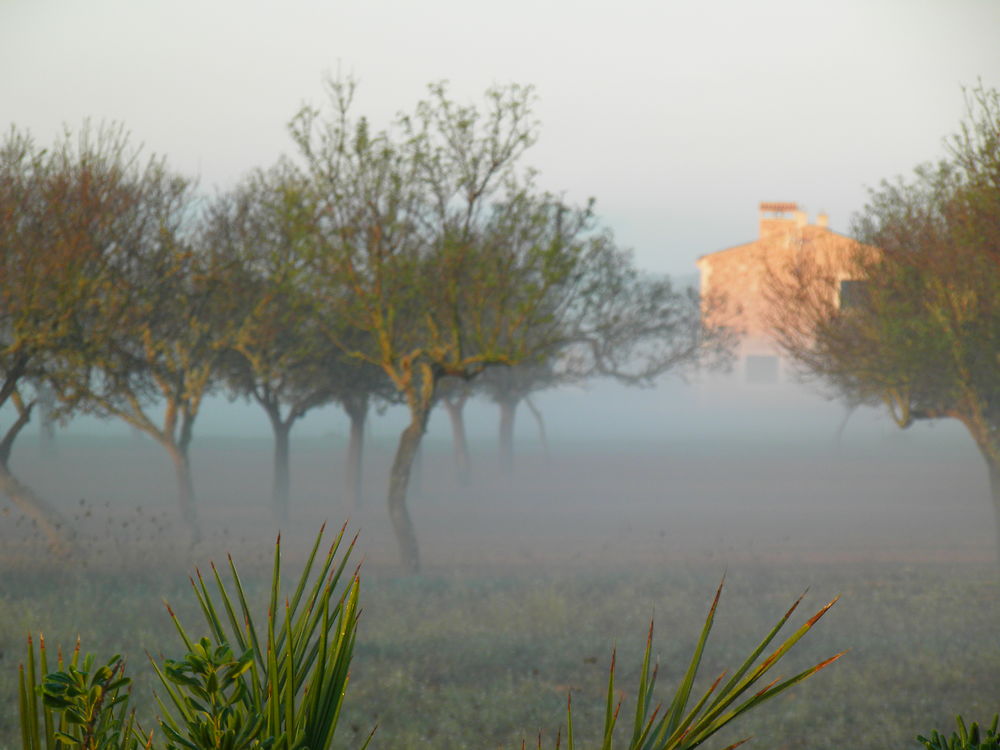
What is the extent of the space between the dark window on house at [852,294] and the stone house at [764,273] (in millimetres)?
24

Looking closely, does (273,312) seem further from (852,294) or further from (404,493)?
(852,294)

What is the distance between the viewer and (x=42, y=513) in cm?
1784

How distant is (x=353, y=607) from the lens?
212 cm

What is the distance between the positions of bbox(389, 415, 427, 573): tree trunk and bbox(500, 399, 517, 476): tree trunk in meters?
20.3

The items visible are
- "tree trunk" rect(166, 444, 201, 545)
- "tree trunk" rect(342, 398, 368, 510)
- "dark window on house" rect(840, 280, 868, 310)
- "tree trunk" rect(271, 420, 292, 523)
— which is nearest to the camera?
"dark window on house" rect(840, 280, 868, 310)

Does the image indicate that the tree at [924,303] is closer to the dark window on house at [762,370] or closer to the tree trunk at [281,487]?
the tree trunk at [281,487]

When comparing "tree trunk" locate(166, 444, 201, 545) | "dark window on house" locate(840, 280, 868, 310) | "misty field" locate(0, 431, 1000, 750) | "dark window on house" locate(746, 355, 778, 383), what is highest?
"dark window on house" locate(840, 280, 868, 310)

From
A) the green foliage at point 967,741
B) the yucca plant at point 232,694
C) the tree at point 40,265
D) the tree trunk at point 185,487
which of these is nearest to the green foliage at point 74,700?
the yucca plant at point 232,694

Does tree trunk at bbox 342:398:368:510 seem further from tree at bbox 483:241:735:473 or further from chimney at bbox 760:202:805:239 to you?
chimney at bbox 760:202:805:239

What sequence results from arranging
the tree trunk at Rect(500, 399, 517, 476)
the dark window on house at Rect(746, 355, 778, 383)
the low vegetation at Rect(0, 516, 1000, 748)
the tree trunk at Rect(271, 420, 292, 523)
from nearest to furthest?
the low vegetation at Rect(0, 516, 1000, 748)
the tree trunk at Rect(271, 420, 292, 523)
the tree trunk at Rect(500, 399, 517, 476)
the dark window on house at Rect(746, 355, 778, 383)

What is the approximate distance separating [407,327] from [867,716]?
13.2 metres

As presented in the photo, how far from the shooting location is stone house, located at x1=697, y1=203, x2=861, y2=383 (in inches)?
882

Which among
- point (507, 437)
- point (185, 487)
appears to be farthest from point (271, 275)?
point (507, 437)

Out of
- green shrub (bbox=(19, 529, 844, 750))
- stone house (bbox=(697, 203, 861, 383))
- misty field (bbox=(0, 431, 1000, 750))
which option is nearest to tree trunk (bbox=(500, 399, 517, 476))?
misty field (bbox=(0, 431, 1000, 750))
